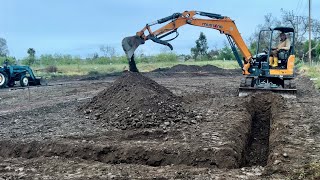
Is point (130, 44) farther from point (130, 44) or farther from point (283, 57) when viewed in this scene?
point (283, 57)

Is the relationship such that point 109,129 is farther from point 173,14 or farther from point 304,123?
point 173,14

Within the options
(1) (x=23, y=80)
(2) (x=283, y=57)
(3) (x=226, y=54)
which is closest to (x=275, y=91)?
(2) (x=283, y=57)

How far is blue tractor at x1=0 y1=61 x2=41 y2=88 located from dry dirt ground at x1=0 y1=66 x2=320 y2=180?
12204mm

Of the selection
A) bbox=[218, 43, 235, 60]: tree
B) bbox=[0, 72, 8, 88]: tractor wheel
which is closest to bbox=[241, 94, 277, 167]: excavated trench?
bbox=[0, 72, 8, 88]: tractor wheel

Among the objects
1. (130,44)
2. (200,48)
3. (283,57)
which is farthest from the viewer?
(200,48)

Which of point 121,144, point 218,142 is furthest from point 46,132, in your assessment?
point 218,142

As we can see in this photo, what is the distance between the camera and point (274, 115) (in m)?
12.0

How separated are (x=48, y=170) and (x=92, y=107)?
6806 millimetres

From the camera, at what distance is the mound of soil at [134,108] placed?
428 inches

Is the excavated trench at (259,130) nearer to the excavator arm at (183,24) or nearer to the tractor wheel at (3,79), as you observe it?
the excavator arm at (183,24)

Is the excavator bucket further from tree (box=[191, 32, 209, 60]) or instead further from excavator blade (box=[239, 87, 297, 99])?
tree (box=[191, 32, 209, 60])

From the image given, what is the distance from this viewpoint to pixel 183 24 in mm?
16922

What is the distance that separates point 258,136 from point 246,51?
6.95 metres

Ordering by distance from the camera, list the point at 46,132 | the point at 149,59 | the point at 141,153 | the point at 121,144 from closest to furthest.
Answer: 1. the point at 141,153
2. the point at 121,144
3. the point at 46,132
4. the point at 149,59
